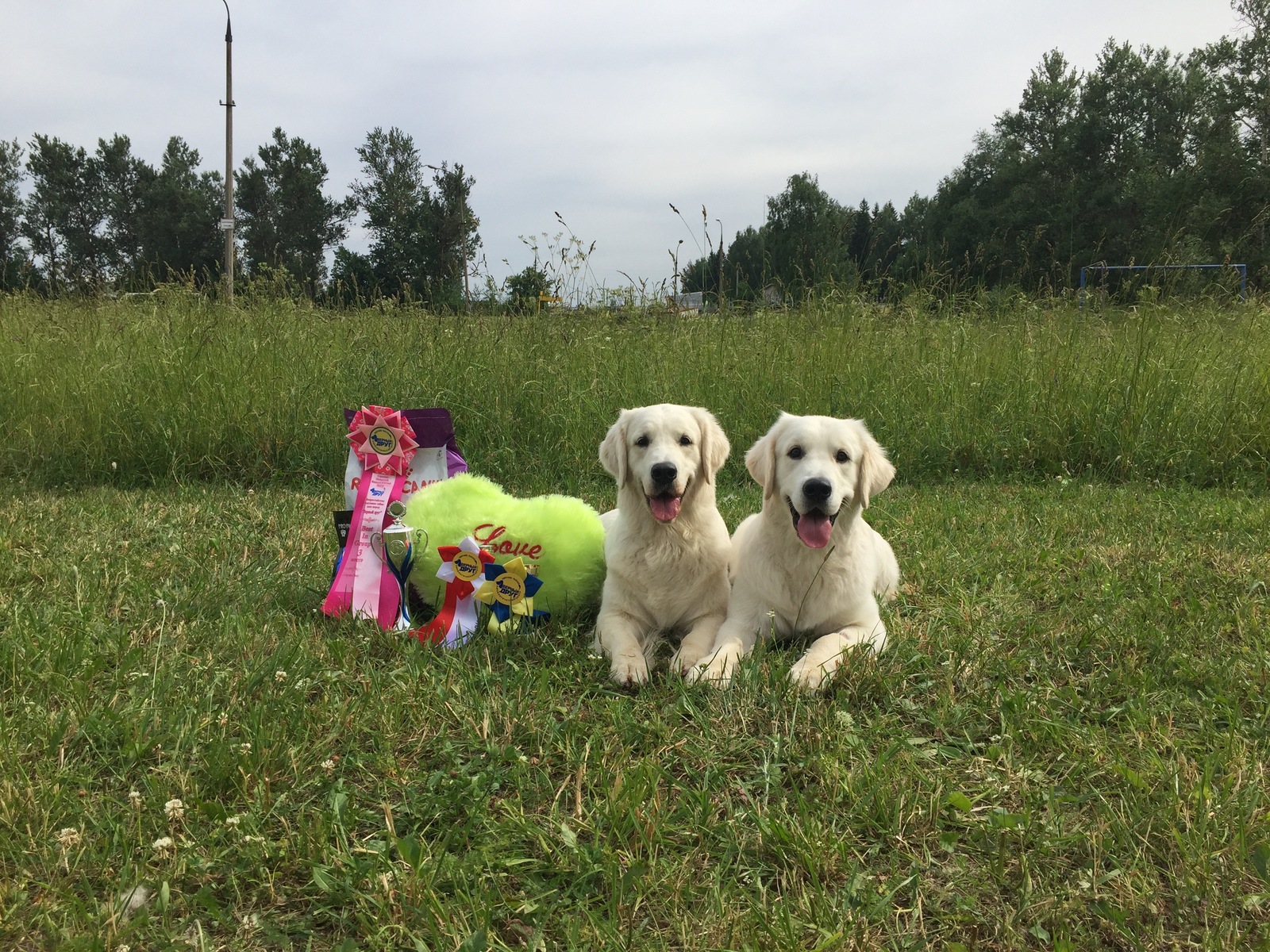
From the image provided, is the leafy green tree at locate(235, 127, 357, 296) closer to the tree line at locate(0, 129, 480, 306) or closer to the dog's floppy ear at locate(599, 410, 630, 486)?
the tree line at locate(0, 129, 480, 306)

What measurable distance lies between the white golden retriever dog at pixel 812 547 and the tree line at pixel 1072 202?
11.7 feet

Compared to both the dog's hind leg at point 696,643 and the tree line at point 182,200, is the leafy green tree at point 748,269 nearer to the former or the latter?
the dog's hind leg at point 696,643

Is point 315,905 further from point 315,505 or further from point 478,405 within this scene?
point 478,405

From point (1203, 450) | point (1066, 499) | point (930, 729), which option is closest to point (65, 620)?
point (930, 729)

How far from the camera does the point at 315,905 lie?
1.37 metres

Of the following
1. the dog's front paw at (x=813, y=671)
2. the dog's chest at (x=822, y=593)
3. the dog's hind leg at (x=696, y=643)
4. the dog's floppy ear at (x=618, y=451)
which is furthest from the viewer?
the dog's floppy ear at (x=618, y=451)

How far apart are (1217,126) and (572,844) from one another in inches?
1296

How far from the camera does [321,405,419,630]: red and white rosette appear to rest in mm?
2715

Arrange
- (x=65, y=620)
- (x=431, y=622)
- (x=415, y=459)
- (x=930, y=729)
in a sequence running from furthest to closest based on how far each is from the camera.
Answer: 1. (x=415, y=459)
2. (x=431, y=622)
3. (x=65, y=620)
4. (x=930, y=729)

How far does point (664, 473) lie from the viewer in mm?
2615

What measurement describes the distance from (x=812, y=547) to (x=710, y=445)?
1.91 feet

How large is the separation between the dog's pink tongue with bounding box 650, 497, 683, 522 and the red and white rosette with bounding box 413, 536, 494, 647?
0.63 m

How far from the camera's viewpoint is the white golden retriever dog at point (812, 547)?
2479 mm

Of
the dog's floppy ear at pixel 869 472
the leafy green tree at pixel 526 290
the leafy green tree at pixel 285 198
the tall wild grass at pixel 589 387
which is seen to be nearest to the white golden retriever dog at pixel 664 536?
the dog's floppy ear at pixel 869 472
